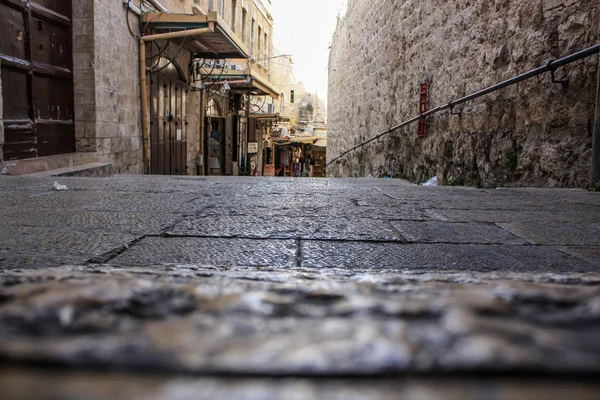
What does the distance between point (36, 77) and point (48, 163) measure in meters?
1.05

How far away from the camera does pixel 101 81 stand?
21.4 feet

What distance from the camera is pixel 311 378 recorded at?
44 centimetres

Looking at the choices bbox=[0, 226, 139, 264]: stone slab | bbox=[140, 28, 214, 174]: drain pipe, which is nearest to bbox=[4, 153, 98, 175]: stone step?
bbox=[140, 28, 214, 174]: drain pipe

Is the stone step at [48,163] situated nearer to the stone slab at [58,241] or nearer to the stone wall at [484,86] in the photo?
the stone slab at [58,241]

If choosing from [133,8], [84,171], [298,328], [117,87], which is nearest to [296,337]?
[298,328]

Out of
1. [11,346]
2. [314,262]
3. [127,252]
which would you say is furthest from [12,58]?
[11,346]

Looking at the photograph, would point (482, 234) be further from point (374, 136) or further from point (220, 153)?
point (220, 153)

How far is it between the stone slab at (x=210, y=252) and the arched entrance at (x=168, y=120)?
7.02 metres

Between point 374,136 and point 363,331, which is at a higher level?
point 374,136

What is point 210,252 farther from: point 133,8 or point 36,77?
point 133,8

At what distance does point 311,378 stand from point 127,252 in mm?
1300

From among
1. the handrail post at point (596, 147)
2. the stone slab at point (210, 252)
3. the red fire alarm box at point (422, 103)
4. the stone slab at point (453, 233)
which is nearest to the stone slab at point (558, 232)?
the stone slab at point (453, 233)

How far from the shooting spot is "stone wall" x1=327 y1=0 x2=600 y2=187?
3.45 metres

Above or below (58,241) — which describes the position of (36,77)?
above
